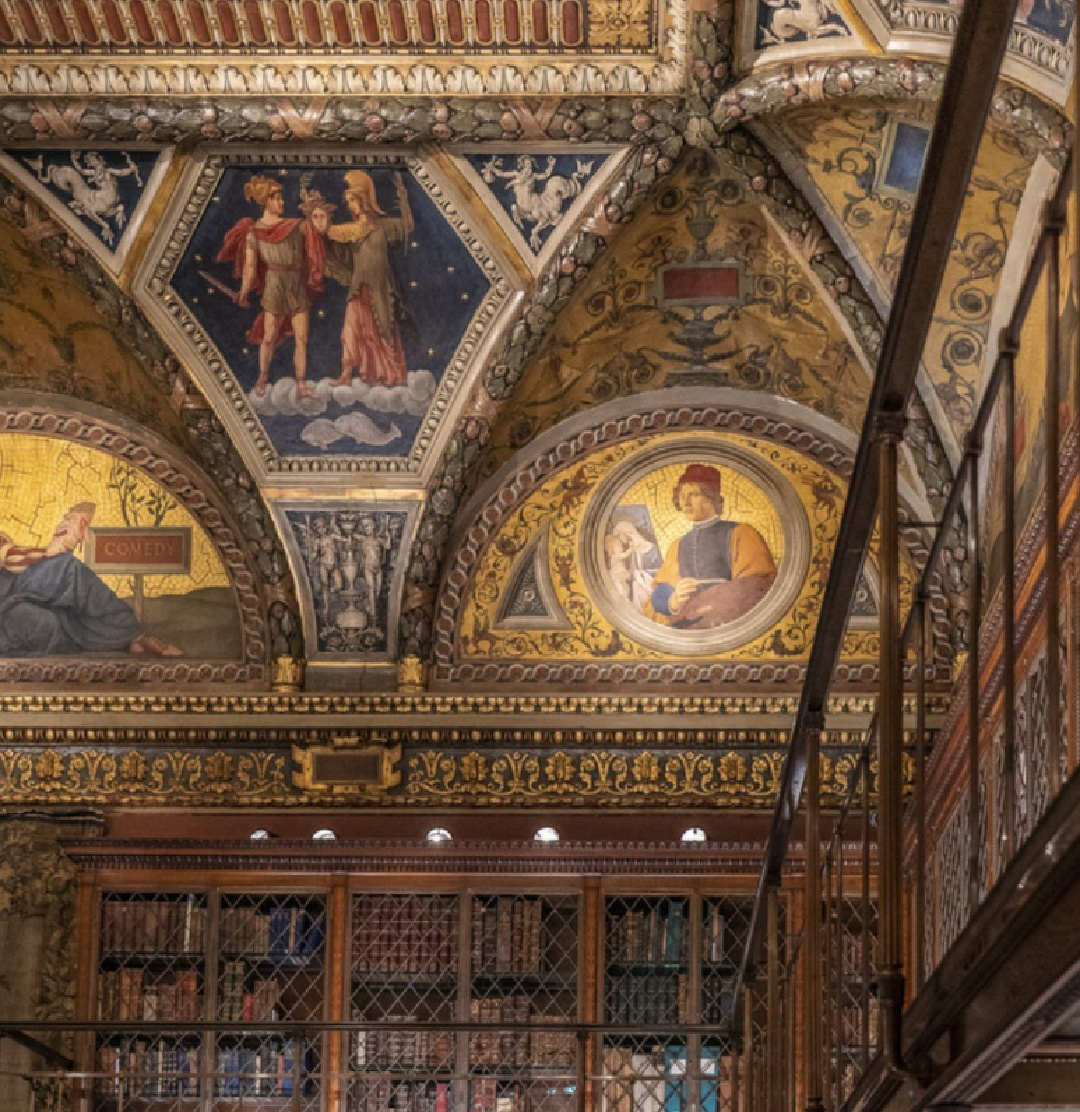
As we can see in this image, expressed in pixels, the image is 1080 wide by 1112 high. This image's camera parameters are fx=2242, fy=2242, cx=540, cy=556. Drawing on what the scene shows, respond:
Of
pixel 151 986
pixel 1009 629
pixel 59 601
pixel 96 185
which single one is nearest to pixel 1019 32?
pixel 96 185

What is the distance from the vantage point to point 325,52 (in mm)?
9477

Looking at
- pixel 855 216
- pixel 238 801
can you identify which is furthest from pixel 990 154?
pixel 238 801

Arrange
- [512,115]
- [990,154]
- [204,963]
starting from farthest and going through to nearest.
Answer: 1. [204,963]
2. [512,115]
3. [990,154]

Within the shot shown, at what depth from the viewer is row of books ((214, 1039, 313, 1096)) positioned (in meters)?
10.1

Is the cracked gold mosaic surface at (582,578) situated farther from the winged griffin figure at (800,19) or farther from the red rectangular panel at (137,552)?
the winged griffin figure at (800,19)

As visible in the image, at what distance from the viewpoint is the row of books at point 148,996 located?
10242 millimetres

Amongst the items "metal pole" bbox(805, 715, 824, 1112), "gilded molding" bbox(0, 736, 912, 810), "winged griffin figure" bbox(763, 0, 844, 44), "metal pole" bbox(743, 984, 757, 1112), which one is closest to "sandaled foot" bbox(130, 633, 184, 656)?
"gilded molding" bbox(0, 736, 912, 810)

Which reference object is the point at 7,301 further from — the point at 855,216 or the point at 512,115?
the point at 855,216

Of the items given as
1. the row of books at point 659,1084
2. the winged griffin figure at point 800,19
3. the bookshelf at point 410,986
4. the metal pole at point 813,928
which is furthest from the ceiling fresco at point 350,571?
the metal pole at point 813,928

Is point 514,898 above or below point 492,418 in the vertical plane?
below

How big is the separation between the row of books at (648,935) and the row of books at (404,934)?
2.43ft

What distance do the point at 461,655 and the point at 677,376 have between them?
1697 mm

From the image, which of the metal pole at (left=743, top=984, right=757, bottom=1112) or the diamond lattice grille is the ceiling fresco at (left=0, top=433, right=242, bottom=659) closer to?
the diamond lattice grille

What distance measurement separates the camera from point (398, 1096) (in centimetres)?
1010
